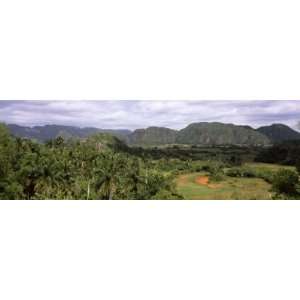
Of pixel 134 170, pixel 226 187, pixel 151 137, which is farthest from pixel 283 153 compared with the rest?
pixel 134 170

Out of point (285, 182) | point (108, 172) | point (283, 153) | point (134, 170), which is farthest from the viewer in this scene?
point (134, 170)

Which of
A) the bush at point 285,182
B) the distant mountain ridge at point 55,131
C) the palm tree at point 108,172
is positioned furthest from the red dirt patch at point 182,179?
the bush at point 285,182

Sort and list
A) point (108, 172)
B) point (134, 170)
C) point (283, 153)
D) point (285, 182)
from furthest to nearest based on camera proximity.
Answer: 1. point (134, 170)
2. point (108, 172)
3. point (283, 153)
4. point (285, 182)

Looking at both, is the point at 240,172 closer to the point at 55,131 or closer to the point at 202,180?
the point at 202,180

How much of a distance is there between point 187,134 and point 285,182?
67.7 inches

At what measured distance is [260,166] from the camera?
6.89m

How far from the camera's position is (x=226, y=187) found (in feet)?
22.4

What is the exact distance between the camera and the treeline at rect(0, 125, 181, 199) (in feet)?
22.8

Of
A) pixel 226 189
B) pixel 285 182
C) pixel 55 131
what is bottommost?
pixel 226 189

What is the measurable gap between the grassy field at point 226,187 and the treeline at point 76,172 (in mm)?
226
